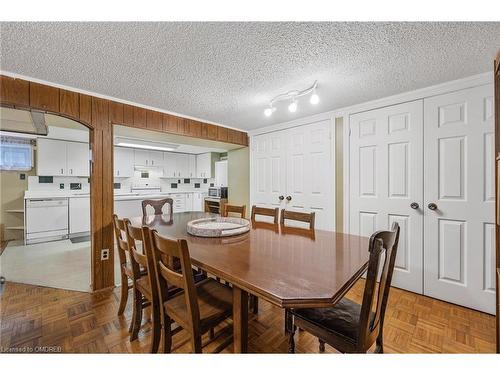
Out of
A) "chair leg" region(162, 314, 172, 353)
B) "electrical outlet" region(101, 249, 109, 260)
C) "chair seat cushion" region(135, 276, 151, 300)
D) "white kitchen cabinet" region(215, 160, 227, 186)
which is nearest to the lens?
"chair leg" region(162, 314, 172, 353)

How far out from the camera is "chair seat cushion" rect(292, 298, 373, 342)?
3.39 ft

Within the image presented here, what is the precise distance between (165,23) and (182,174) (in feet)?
18.4

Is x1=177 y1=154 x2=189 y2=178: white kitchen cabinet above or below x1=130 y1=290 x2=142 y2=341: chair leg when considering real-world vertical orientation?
above

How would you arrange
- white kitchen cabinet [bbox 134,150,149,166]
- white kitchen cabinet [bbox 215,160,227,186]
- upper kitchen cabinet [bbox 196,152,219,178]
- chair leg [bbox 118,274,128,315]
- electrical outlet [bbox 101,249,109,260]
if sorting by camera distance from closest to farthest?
chair leg [bbox 118,274,128,315] < electrical outlet [bbox 101,249,109,260] < white kitchen cabinet [bbox 134,150,149,166] < white kitchen cabinet [bbox 215,160,227,186] < upper kitchen cabinet [bbox 196,152,219,178]

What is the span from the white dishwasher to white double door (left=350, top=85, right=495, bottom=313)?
16.7 ft

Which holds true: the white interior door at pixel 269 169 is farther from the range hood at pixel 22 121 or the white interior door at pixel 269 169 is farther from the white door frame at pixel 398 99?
the range hood at pixel 22 121

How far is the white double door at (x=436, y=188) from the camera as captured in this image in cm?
189

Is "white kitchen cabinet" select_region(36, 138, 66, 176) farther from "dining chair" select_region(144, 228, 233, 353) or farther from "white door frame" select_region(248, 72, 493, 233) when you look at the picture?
"dining chair" select_region(144, 228, 233, 353)

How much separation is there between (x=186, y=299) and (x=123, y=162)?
5.30 meters

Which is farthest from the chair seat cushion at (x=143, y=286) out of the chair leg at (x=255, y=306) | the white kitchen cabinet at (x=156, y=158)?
the white kitchen cabinet at (x=156, y=158)

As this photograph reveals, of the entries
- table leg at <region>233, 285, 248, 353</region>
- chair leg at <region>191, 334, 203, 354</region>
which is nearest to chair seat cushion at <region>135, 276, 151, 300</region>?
chair leg at <region>191, 334, 203, 354</region>

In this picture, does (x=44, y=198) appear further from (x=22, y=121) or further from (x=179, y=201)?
(x=179, y=201)

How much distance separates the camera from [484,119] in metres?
1.87
